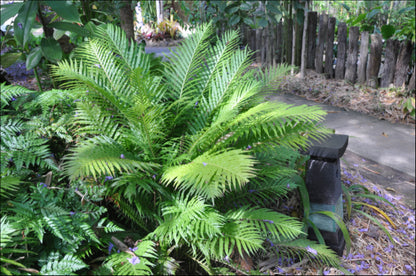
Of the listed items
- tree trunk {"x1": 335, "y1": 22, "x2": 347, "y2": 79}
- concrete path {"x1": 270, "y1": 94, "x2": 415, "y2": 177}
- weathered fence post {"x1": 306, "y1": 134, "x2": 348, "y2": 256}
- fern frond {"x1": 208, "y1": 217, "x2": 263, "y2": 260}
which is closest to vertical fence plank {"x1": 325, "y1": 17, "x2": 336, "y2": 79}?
tree trunk {"x1": 335, "y1": 22, "x2": 347, "y2": 79}

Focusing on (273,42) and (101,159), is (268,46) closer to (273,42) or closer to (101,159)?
(273,42)

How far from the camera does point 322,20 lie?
5238 mm

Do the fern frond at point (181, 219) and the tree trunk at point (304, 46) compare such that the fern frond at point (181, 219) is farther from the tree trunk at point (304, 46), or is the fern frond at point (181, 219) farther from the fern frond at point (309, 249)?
the tree trunk at point (304, 46)

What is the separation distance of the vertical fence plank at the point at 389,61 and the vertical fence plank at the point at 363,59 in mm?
298

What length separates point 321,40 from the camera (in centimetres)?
532

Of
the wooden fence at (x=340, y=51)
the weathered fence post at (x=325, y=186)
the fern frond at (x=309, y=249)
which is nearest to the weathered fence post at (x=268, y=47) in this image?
the wooden fence at (x=340, y=51)

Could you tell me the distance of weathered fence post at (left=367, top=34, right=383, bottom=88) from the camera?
182 inches

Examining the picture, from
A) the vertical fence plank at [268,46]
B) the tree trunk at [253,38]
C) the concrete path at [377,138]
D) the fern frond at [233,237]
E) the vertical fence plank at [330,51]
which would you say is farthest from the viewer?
the tree trunk at [253,38]

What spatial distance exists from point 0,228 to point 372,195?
7.21 feet

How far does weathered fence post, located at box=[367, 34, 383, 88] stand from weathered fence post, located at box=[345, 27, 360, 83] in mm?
239

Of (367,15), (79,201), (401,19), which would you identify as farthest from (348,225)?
(401,19)

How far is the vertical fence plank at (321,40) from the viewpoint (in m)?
A: 5.24

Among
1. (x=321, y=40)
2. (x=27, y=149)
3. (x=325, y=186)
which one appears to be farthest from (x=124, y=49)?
(x=321, y=40)

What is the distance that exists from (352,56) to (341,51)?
19 cm
